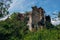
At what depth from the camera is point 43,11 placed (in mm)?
55250

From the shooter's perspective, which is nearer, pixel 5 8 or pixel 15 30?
pixel 5 8

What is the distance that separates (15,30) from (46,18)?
1787cm

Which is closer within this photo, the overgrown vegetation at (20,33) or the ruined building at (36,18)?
the overgrown vegetation at (20,33)

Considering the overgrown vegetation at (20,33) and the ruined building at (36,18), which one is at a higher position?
the ruined building at (36,18)

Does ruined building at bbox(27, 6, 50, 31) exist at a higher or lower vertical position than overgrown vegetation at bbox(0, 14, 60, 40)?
higher

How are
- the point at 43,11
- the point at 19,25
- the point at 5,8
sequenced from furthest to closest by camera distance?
1. the point at 43,11
2. the point at 19,25
3. the point at 5,8

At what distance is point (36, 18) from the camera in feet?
188

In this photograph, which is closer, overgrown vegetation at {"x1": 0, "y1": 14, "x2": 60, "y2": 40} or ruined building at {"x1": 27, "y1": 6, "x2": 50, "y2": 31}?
overgrown vegetation at {"x1": 0, "y1": 14, "x2": 60, "y2": 40}

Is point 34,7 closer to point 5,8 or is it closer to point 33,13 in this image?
point 33,13

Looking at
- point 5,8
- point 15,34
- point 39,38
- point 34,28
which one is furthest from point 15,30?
point 34,28

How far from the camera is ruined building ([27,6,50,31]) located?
55875 millimetres

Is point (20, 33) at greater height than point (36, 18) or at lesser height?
A: lesser

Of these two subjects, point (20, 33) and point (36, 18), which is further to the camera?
point (36, 18)

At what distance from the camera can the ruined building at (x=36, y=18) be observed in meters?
55.9
